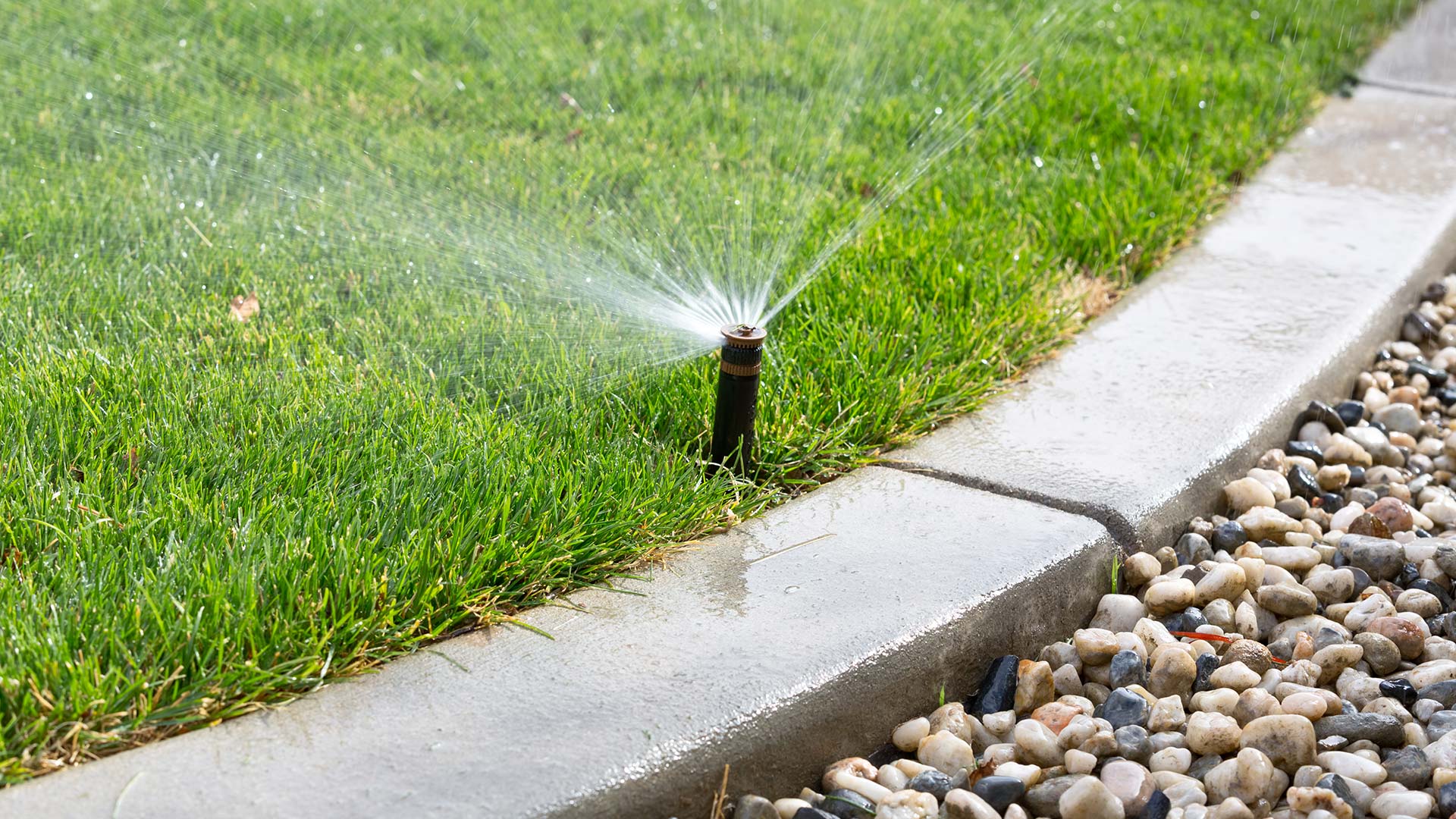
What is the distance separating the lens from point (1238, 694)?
7.09 ft

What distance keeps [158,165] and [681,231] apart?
4.73ft

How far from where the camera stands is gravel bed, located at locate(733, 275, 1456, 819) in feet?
6.27

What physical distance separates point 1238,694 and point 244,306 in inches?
82.3

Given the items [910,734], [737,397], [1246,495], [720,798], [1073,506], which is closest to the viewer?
[720,798]

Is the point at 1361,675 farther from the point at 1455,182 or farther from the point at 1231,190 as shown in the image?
the point at 1455,182

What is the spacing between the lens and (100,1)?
4.98 m

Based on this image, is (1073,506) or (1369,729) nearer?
(1369,729)

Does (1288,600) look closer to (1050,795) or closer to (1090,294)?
(1050,795)

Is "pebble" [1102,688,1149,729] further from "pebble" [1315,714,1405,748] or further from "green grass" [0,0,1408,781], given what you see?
"green grass" [0,0,1408,781]

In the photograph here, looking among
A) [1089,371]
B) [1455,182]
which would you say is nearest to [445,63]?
[1089,371]

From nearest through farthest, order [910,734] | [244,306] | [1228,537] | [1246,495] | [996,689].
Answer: [910,734]
[996,689]
[1228,537]
[1246,495]
[244,306]

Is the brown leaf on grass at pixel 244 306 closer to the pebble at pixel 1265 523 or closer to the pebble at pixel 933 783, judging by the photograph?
the pebble at pixel 933 783

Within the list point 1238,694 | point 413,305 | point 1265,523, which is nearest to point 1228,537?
point 1265,523

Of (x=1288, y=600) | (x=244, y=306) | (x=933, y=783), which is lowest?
(x=933, y=783)
